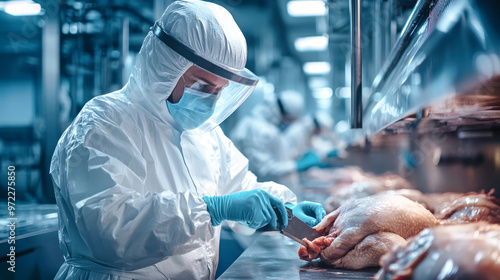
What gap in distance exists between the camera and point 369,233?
1453mm

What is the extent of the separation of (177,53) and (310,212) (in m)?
0.96

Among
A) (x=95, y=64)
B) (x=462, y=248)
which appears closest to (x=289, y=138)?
(x=95, y=64)

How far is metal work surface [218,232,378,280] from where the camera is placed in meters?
1.38

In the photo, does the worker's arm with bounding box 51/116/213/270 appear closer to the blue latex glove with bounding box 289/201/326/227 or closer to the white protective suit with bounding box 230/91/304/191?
the blue latex glove with bounding box 289/201/326/227

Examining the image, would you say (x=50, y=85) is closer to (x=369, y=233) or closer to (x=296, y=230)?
(x=296, y=230)

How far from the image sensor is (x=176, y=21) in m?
1.62

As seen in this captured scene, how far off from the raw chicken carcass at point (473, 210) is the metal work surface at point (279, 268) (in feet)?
1.51

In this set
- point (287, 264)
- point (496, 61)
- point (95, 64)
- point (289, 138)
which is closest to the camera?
point (496, 61)

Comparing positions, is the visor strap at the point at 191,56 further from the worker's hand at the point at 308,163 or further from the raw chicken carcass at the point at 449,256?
the worker's hand at the point at 308,163

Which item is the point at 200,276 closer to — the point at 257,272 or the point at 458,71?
the point at 257,272

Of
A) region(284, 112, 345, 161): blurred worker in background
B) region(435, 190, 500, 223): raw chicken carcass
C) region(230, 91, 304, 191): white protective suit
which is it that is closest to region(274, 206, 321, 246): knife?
region(435, 190, 500, 223): raw chicken carcass

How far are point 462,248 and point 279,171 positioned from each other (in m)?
4.44

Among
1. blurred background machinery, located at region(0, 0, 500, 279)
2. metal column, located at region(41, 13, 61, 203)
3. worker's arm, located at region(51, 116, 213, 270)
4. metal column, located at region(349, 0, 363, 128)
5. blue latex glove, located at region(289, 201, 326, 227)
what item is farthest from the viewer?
metal column, located at region(41, 13, 61, 203)

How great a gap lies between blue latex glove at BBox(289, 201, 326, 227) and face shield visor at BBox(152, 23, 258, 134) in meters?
0.56
